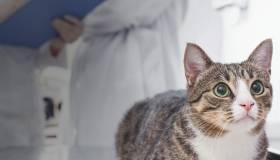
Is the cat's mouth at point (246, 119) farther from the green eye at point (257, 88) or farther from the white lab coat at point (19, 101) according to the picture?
the white lab coat at point (19, 101)

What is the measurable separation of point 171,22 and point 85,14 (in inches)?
9.6

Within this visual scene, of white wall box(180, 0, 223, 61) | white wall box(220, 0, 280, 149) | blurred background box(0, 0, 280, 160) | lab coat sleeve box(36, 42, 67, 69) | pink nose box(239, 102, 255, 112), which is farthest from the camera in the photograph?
lab coat sleeve box(36, 42, 67, 69)

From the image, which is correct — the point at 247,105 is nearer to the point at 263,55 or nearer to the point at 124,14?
the point at 263,55

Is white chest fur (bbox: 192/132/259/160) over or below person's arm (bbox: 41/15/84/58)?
below

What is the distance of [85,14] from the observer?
1305 millimetres

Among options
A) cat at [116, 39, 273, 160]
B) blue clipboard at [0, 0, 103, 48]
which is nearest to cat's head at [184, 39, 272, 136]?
cat at [116, 39, 273, 160]

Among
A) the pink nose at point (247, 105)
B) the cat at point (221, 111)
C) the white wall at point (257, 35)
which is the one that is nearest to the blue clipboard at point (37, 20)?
the white wall at point (257, 35)

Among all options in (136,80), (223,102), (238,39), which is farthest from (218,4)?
(223,102)

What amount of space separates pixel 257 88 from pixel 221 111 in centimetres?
6

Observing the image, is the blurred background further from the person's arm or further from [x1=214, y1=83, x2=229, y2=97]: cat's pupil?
[x1=214, y1=83, x2=229, y2=97]: cat's pupil

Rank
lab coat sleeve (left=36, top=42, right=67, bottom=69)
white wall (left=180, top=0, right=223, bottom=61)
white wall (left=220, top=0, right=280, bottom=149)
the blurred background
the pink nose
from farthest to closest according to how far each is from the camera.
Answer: lab coat sleeve (left=36, top=42, right=67, bottom=69) → the blurred background → white wall (left=180, top=0, right=223, bottom=61) → white wall (left=220, top=0, right=280, bottom=149) → the pink nose

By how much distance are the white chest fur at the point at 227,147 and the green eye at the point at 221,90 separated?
6 centimetres

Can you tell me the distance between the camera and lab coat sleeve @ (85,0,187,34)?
1223 mm

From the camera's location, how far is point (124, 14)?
1.27 m
